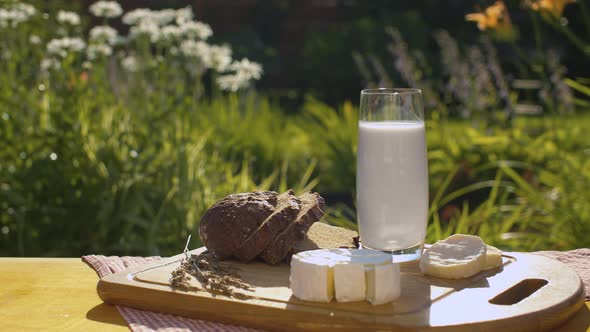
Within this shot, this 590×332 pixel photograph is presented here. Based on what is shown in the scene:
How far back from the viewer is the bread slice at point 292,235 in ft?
5.57

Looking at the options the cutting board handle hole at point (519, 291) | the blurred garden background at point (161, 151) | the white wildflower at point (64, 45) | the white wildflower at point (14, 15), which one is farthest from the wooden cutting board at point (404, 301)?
the white wildflower at point (14, 15)

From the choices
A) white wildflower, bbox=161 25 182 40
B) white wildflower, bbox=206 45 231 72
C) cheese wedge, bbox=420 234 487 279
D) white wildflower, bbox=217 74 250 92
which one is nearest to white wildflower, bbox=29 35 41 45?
white wildflower, bbox=161 25 182 40

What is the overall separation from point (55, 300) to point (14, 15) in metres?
2.33

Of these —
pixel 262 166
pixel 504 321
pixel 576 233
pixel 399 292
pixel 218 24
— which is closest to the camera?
pixel 504 321

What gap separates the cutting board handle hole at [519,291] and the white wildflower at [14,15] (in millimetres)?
2743

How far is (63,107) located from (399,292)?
2311mm

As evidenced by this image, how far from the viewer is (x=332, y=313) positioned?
1384 mm

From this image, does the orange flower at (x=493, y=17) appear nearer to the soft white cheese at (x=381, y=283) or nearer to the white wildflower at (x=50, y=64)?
the white wildflower at (x=50, y=64)

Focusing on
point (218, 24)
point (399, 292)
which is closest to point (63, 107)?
point (399, 292)

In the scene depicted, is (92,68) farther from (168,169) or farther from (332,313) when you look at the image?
(332,313)

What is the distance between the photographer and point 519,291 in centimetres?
162

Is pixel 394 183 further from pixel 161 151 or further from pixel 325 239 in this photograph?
pixel 161 151

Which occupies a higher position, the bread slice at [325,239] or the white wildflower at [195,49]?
the white wildflower at [195,49]

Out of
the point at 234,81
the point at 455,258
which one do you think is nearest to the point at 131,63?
the point at 234,81
